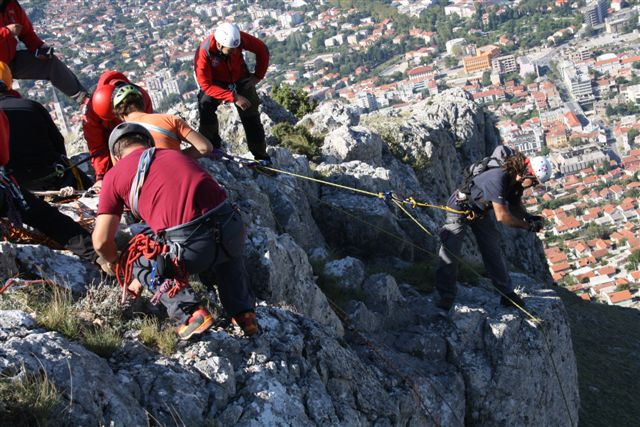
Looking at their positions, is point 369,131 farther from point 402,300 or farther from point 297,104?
point 402,300

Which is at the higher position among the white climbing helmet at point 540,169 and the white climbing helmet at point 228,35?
the white climbing helmet at point 228,35

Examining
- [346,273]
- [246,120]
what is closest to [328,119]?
[246,120]

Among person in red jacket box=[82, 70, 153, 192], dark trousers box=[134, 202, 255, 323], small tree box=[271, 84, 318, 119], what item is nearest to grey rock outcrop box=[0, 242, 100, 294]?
dark trousers box=[134, 202, 255, 323]

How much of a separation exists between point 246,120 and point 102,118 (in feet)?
9.14

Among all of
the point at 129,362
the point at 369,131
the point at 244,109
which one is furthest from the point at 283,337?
the point at 369,131

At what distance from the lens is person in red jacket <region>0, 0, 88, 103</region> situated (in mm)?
8844

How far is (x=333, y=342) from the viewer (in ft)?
20.9

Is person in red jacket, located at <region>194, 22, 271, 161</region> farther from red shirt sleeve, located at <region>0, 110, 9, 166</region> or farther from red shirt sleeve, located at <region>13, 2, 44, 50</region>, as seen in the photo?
red shirt sleeve, located at <region>0, 110, 9, 166</region>

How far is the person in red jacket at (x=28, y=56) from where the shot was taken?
8.84 m

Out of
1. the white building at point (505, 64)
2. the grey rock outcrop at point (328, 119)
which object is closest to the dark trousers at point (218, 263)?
the grey rock outcrop at point (328, 119)

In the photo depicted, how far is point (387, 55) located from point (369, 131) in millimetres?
120033

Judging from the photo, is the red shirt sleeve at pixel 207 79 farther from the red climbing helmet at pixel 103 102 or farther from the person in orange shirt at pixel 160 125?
the person in orange shirt at pixel 160 125

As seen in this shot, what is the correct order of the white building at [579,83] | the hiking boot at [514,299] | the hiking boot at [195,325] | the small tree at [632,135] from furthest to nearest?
the white building at [579,83] < the small tree at [632,135] < the hiking boot at [514,299] < the hiking boot at [195,325]

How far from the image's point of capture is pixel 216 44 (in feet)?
30.1
